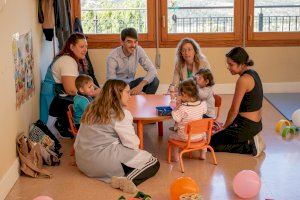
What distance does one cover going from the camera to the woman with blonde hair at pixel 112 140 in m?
3.75

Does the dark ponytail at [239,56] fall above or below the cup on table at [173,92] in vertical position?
above

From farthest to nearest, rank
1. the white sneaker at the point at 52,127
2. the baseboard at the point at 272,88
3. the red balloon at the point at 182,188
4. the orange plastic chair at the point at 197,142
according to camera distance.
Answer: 1. the baseboard at the point at 272,88
2. the white sneaker at the point at 52,127
3. the orange plastic chair at the point at 197,142
4. the red balloon at the point at 182,188

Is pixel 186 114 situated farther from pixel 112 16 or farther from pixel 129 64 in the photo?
pixel 112 16

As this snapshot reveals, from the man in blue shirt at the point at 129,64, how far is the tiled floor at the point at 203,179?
978mm

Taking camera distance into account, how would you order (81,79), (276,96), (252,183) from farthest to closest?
1. (276,96)
2. (81,79)
3. (252,183)

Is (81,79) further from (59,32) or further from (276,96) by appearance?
(276,96)

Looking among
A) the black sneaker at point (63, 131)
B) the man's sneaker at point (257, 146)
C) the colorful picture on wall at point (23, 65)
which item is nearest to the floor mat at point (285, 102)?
the man's sneaker at point (257, 146)

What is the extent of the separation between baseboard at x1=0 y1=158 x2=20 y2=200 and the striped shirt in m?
1.29

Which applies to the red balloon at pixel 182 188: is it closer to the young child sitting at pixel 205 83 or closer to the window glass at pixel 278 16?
the young child sitting at pixel 205 83

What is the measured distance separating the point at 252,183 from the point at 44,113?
2481mm

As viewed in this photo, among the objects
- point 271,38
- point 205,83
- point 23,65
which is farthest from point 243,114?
point 271,38

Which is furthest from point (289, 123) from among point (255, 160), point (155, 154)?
point (155, 154)

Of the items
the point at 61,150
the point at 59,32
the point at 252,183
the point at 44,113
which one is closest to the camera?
the point at 252,183

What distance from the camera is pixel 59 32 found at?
5977mm
